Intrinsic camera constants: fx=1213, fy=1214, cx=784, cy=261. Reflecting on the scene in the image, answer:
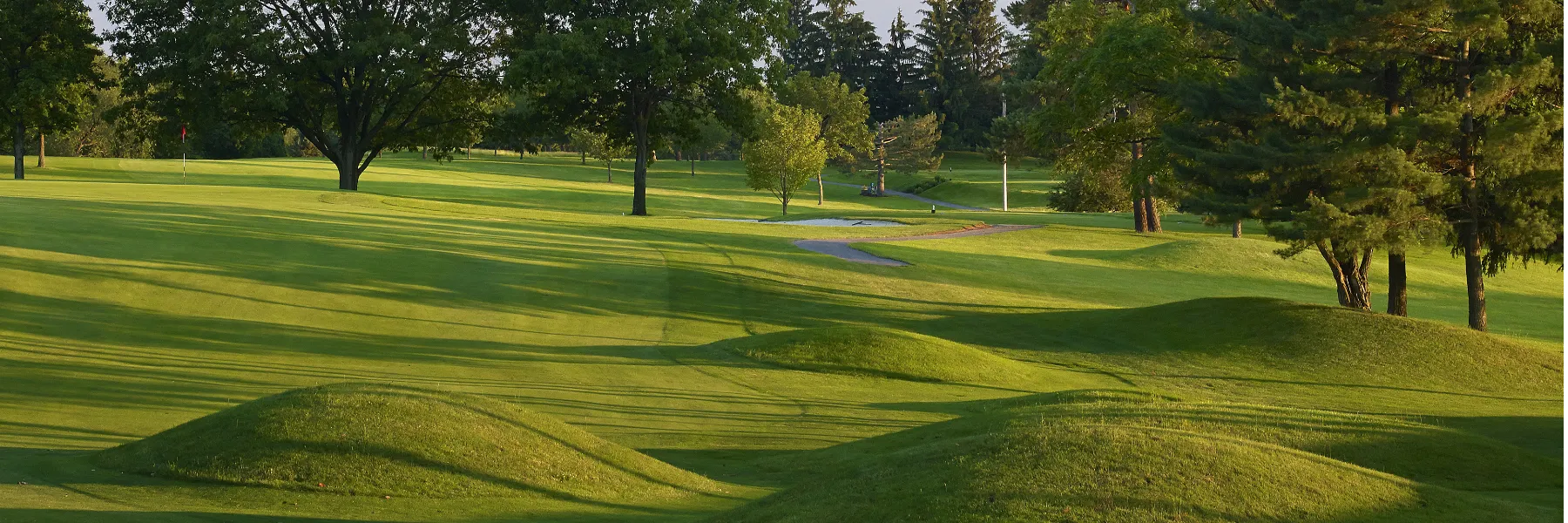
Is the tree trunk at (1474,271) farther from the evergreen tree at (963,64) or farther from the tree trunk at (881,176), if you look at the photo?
the evergreen tree at (963,64)

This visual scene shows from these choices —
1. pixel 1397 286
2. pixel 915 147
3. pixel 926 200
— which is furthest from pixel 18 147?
pixel 1397 286

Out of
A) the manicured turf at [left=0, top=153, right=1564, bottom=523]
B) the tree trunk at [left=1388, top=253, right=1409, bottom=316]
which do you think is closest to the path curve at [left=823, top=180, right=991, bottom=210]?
the manicured turf at [left=0, top=153, right=1564, bottom=523]

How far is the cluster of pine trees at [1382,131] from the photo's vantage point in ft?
71.4

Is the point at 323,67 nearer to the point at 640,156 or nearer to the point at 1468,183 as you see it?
the point at 640,156

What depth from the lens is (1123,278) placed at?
35.6 m

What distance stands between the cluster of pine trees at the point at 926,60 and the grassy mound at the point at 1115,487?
11631 centimetres

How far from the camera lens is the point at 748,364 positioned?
20172 mm

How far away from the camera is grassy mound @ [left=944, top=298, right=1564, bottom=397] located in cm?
2166

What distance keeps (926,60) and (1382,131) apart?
108644 mm

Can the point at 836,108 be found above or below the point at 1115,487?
above

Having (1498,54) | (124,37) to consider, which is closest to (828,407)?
(1498,54)

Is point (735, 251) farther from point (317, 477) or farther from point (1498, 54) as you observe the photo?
point (317, 477)

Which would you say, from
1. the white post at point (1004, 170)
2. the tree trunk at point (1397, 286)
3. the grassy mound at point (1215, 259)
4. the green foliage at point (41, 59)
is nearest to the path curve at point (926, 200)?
the white post at point (1004, 170)

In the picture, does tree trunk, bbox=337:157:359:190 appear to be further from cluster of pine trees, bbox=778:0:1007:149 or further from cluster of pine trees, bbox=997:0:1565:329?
cluster of pine trees, bbox=778:0:1007:149
